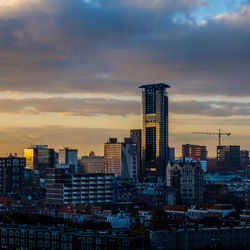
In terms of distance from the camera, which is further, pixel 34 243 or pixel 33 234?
pixel 33 234

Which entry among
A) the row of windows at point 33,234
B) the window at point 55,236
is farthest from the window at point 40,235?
the window at point 55,236

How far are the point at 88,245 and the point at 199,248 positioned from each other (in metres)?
21.0

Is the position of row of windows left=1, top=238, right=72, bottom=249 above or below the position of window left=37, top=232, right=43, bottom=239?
below

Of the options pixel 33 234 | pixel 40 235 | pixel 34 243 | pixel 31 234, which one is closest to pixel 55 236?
pixel 40 235

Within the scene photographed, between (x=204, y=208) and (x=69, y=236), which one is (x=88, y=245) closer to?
(x=69, y=236)

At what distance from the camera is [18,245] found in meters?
119

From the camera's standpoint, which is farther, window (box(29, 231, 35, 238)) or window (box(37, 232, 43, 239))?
window (box(29, 231, 35, 238))

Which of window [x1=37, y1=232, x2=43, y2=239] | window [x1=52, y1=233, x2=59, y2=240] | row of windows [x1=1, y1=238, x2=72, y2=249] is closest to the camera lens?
row of windows [x1=1, y1=238, x2=72, y2=249]

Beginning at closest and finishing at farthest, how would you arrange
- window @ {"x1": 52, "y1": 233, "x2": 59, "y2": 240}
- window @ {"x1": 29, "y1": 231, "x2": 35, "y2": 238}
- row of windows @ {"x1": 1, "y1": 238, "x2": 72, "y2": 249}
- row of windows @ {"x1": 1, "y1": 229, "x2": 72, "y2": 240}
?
row of windows @ {"x1": 1, "y1": 238, "x2": 72, "y2": 249} → row of windows @ {"x1": 1, "y1": 229, "x2": 72, "y2": 240} → window @ {"x1": 52, "y1": 233, "x2": 59, "y2": 240} → window @ {"x1": 29, "y1": 231, "x2": 35, "y2": 238}

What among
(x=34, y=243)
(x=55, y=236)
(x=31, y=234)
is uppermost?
(x=31, y=234)

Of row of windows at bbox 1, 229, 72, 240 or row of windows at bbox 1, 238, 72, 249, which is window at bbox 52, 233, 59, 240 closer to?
row of windows at bbox 1, 229, 72, 240

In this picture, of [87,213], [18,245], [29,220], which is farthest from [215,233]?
[87,213]

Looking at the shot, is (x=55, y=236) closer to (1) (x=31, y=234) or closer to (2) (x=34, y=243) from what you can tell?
(2) (x=34, y=243)

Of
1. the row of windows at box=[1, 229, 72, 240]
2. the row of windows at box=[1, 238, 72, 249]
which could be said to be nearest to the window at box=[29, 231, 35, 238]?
the row of windows at box=[1, 229, 72, 240]
